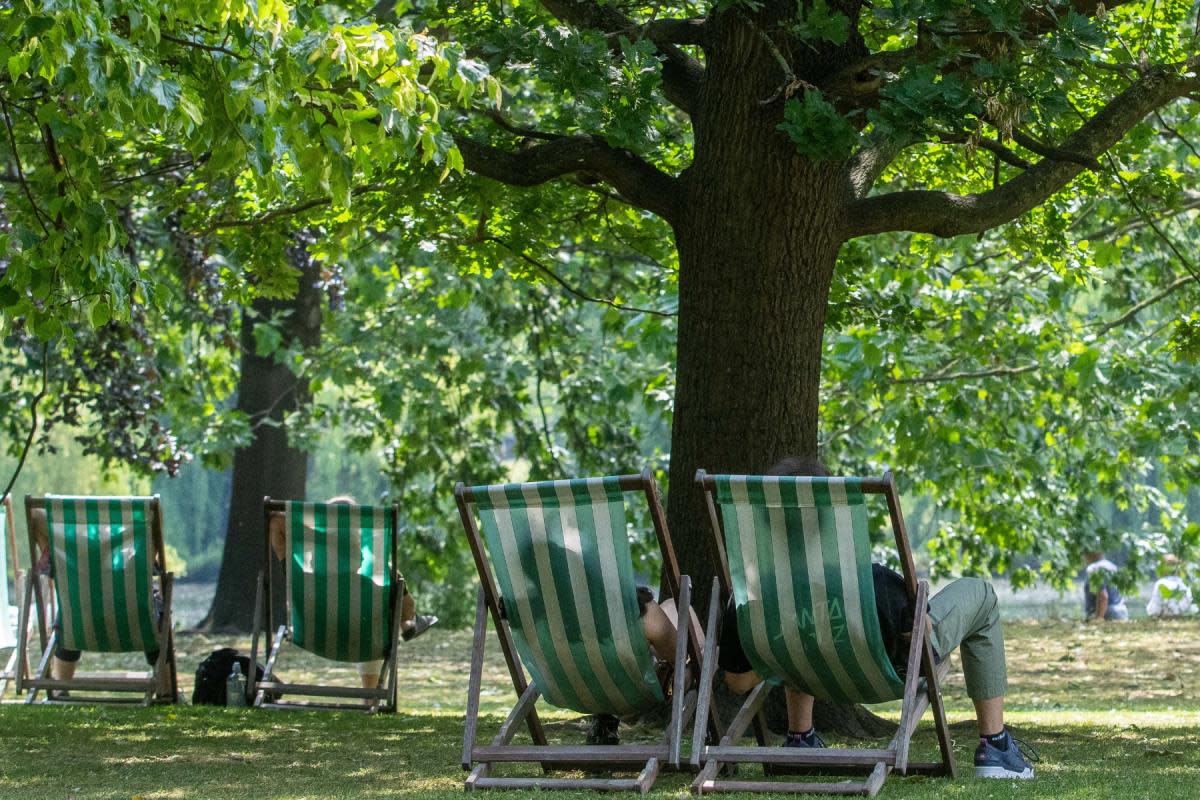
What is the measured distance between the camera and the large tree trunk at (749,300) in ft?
22.8

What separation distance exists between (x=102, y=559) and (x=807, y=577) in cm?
436

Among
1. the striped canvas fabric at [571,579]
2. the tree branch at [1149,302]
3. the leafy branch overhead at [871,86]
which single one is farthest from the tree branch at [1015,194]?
the tree branch at [1149,302]

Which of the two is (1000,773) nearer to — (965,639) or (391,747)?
(965,639)

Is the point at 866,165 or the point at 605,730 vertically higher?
the point at 866,165

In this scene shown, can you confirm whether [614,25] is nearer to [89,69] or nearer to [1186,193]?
[89,69]

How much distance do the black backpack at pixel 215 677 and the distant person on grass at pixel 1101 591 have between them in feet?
37.9

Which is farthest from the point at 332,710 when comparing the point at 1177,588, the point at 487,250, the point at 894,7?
the point at 1177,588

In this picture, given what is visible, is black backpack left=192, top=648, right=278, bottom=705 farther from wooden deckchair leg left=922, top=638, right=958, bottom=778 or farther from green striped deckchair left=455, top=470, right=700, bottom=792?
wooden deckchair leg left=922, top=638, right=958, bottom=778

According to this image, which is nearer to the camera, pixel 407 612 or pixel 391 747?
pixel 391 747

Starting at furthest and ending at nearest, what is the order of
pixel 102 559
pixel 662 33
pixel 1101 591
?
pixel 1101 591 → pixel 102 559 → pixel 662 33

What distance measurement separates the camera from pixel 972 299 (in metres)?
13.1

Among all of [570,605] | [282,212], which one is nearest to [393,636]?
[282,212]

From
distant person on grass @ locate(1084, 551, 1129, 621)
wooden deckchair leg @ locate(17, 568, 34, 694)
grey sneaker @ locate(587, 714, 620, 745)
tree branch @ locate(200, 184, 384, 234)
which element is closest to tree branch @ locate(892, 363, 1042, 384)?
distant person on grass @ locate(1084, 551, 1129, 621)

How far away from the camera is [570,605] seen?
5406 millimetres
